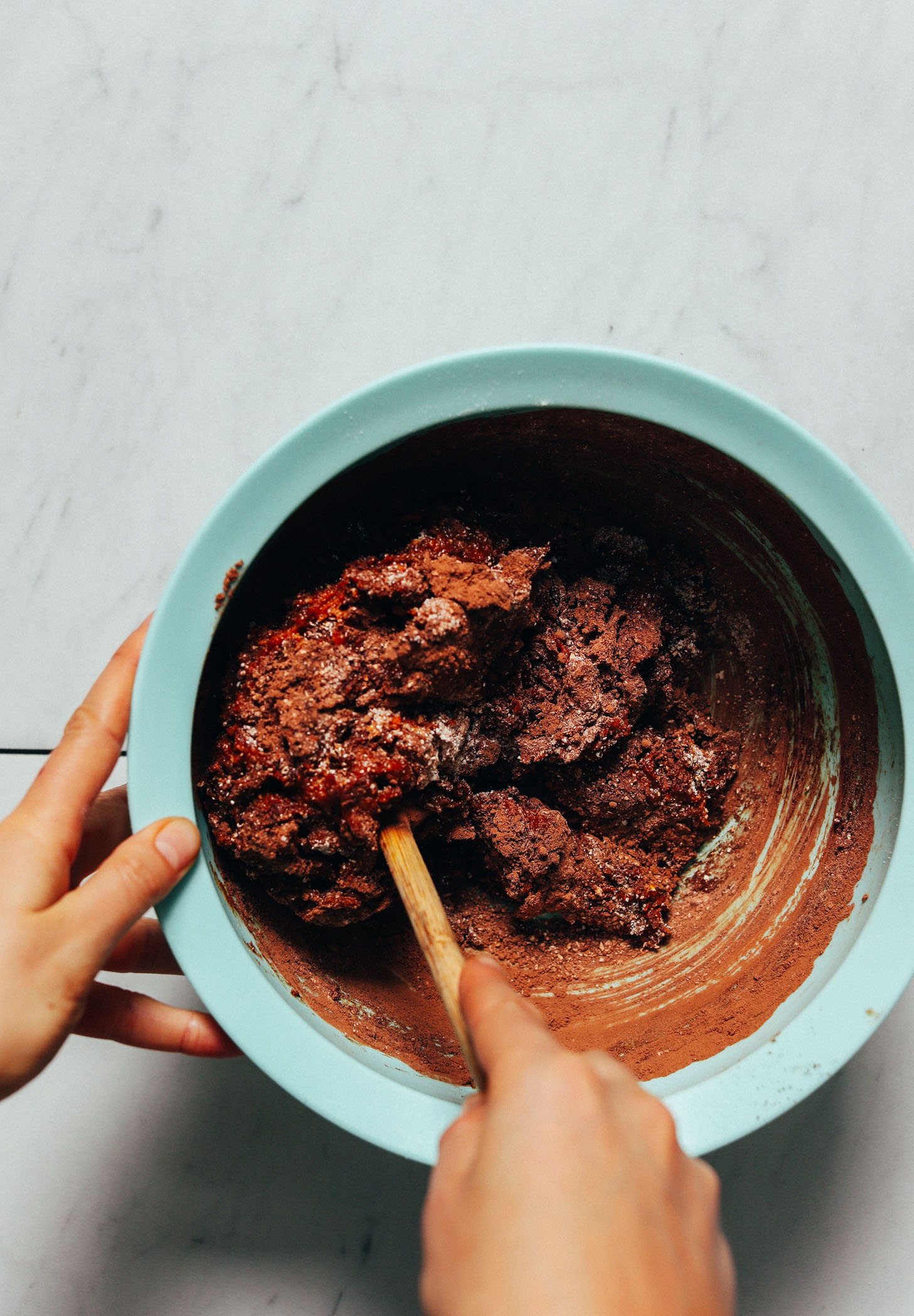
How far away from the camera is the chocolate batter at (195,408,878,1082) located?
0.90 m

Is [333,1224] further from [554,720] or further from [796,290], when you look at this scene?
[796,290]

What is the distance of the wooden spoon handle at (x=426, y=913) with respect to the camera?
2.79 feet

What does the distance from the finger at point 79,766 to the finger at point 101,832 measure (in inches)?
6.2

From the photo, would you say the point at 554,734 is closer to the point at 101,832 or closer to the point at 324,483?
the point at 324,483

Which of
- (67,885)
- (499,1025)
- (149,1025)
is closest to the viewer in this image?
(499,1025)

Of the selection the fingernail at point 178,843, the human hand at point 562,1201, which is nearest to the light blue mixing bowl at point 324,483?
the fingernail at point 178,843

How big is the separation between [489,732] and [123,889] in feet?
1.45

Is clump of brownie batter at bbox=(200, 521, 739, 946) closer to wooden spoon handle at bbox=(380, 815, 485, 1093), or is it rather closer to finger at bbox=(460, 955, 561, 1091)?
wooden spoon handle at bbox=(380, 815, 485, 1093)

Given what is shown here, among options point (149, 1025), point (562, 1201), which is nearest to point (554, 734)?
point (562, 1201)

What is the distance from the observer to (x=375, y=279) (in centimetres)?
117

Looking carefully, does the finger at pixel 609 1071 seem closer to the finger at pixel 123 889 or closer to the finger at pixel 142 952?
the finger at pixel 123 889

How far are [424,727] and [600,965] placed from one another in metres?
0.43

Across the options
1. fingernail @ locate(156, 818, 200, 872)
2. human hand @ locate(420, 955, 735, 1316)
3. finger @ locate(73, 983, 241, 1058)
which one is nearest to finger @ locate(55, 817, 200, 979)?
fingernail @ locate(156, 818, 200, 872)

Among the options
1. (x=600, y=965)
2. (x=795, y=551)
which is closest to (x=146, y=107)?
(x=795, y=551)
